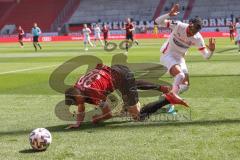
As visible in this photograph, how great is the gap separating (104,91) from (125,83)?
0.39 m

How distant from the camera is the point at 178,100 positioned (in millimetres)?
9156

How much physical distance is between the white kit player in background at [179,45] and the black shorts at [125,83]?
159 centimetres

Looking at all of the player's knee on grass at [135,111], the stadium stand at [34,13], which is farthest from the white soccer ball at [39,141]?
the stadium stand at [34,13]

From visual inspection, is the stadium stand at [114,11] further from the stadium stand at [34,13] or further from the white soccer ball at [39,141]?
the white soccer ball at [39,141]

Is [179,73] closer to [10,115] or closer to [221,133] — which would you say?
[221,133]

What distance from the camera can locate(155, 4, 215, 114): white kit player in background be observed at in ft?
34.2

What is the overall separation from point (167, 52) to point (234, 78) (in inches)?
234

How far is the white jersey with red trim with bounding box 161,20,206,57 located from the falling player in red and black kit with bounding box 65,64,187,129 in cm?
165

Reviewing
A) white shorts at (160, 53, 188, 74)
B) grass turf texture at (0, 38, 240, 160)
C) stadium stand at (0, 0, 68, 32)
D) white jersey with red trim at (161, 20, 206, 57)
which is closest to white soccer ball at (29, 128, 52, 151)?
grass turf texture at (0, 38, 240, 160)

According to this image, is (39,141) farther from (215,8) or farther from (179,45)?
(215,8)

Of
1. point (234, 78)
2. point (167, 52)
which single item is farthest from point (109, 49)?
point (167, 52)

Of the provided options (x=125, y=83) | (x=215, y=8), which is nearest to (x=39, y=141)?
(x=125, y=83)

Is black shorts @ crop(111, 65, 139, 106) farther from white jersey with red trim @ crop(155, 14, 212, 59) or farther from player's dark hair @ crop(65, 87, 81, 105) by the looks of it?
white jersey with red trim @ crop(155, 14, 212, 59)

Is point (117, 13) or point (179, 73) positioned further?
point (117, 13)
